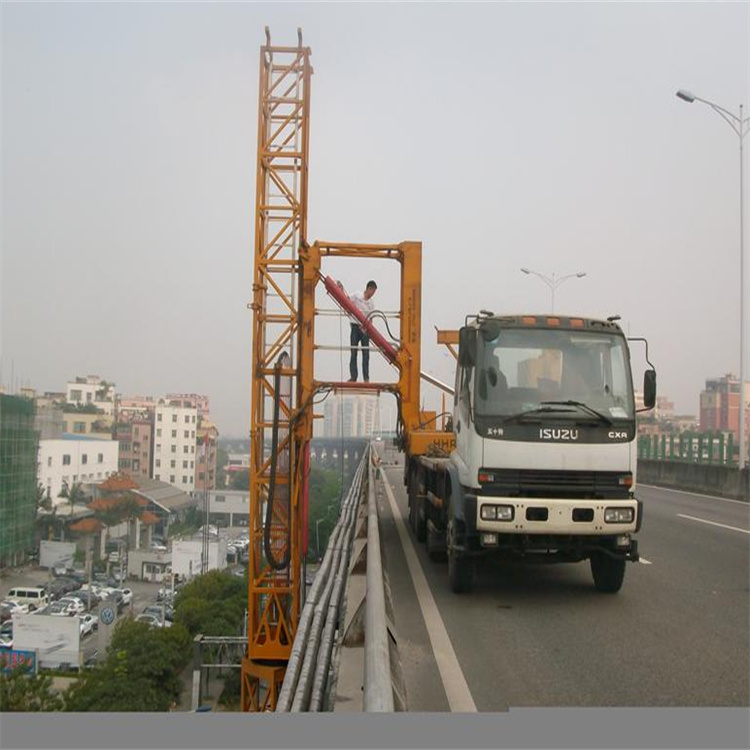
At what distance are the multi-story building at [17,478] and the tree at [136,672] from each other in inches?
109

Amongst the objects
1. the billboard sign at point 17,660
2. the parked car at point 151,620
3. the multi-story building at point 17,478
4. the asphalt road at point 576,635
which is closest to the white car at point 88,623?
the billboard sign at point 17,660

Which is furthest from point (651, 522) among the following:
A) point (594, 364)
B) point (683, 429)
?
point (683, 429)

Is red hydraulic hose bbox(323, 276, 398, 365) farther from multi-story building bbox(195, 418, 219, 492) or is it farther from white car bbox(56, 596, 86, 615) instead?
white car bbox(56, 596, 86, 615)

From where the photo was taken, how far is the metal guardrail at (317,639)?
5.57 m

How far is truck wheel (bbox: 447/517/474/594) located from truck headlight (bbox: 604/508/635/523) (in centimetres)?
145

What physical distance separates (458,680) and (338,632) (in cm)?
197

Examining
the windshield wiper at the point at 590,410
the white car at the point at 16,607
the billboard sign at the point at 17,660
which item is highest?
the windshield wiper at the point at 590,410

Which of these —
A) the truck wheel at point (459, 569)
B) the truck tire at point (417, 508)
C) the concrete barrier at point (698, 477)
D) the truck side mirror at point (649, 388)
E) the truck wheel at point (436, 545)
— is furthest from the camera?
the concrete barrier at point (698, 477)

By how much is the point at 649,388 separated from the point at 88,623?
8511 millimetres

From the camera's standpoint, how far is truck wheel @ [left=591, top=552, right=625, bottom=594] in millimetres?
7770

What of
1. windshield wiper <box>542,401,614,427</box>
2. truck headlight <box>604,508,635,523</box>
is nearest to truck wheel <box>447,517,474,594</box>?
truck headlight <box>604,508,635,523</box>

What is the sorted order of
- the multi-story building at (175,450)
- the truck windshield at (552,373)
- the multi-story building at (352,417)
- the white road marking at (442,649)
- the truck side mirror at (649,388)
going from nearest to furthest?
the white road marking at (442,649) → the truck windshield at (552,373) → the truck side mirror at (649,388) → the multi-story building at (175,450) → the multi-story building at (352,417)

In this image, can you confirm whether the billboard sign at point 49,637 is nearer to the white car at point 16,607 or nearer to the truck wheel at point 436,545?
the white car at point 16,607

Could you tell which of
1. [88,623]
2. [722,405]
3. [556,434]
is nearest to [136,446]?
[88,623]
